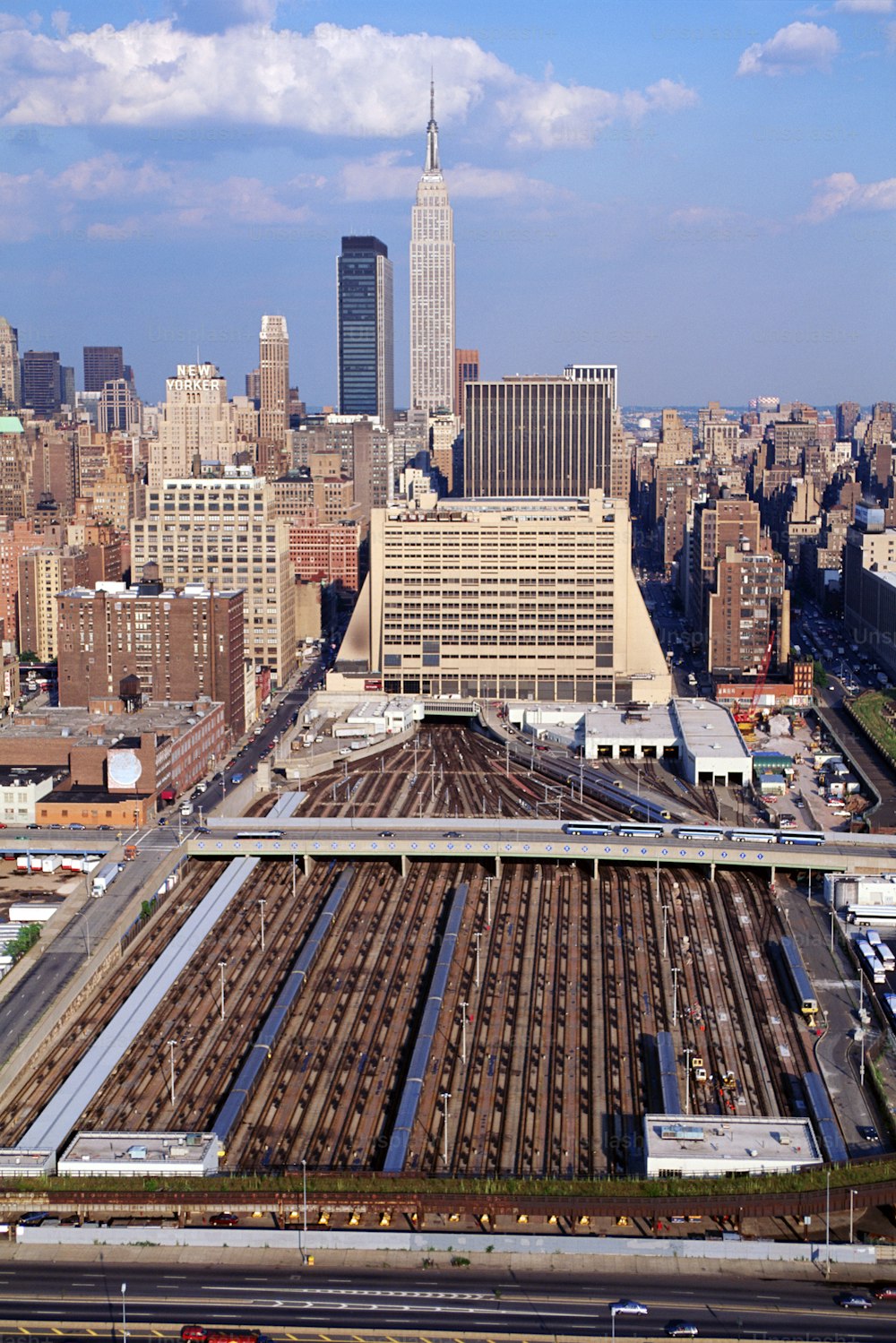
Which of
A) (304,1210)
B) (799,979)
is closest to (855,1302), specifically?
(304,1210)

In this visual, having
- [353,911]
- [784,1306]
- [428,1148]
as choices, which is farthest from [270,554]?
[784,1306]

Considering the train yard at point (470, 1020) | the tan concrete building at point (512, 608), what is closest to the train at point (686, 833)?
the train yard at point (470, 1020)

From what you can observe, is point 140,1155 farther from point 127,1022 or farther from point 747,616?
point 747,616

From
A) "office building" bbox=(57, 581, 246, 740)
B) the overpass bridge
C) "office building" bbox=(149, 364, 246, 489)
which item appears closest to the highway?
the overpass bridge

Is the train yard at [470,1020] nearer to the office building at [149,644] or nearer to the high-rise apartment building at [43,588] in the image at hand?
the office building at [149,644]

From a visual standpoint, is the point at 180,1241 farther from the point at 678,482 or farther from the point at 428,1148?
the point at 678,482

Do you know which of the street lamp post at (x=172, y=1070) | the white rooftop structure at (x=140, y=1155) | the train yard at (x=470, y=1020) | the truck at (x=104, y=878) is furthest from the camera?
the truck at (x=104, y=878)
